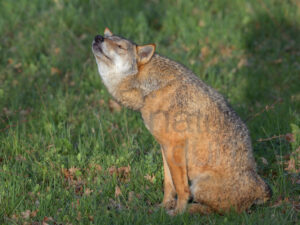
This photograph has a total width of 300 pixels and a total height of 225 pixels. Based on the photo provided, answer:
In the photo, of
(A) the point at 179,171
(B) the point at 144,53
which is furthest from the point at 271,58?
(A) the point at 179,171

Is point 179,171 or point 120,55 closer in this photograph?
point 179,171

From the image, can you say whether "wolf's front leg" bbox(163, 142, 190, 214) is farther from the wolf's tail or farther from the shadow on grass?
the shadow on grass

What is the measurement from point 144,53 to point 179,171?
1.58 m

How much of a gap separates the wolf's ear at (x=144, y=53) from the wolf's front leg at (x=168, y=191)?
121cm

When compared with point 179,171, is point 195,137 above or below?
above

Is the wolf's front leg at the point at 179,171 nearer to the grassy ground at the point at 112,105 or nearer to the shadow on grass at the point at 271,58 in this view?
the grassy ground at the point at 112,105

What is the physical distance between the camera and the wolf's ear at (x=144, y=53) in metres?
6.16

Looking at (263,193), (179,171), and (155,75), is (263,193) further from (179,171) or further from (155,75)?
(155,75)

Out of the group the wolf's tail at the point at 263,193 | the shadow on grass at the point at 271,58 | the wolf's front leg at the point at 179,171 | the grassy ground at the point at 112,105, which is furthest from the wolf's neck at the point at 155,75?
the shadow on grass at the point at 271,58

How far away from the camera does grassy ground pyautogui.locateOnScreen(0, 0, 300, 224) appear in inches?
235

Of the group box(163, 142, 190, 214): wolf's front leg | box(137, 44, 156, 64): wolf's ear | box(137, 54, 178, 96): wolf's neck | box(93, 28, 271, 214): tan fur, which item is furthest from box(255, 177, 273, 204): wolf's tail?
box(137, 44, 156, 64): wolf's ear

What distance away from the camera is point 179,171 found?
233 inches

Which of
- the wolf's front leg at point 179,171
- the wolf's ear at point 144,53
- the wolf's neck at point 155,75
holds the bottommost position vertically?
the wolf's front leg at point 179,171

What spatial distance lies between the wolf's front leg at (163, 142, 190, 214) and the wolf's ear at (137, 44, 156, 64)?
3.88 feet
